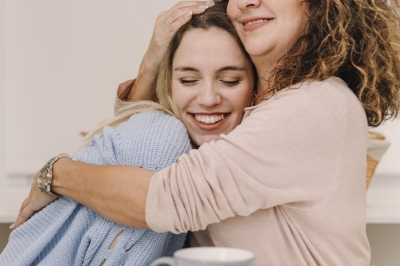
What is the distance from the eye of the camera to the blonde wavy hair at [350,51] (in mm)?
1242

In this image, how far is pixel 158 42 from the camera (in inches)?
64.8

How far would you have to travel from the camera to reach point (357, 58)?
1.29 metres

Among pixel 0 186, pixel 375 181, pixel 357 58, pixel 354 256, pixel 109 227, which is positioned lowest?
pixel 375 181

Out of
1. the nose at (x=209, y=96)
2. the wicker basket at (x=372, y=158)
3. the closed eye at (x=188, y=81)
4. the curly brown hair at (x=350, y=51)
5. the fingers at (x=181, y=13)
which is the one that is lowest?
the wicker basket at (x=372, y=158)

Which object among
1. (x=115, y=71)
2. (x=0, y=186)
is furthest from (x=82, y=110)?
(x=0, y=186)

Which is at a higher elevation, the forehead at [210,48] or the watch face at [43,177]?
the forehead at [210,48]

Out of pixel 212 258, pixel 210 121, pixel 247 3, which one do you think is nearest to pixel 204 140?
pixel 210 121

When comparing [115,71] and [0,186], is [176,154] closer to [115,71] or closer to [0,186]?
[115,71]

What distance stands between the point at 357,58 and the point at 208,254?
0.71 metres

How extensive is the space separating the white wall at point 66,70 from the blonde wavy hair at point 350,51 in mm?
1461

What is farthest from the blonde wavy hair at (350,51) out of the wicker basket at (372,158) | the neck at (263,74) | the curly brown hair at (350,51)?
the wicker basket at (372,158)

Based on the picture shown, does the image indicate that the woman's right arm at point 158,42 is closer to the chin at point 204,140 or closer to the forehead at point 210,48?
the forehead at point 210,48

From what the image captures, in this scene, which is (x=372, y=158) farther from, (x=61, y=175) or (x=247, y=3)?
(x=61, y=175)

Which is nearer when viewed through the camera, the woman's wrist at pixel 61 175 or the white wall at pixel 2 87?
the woman's wrist at pixel 61 175
